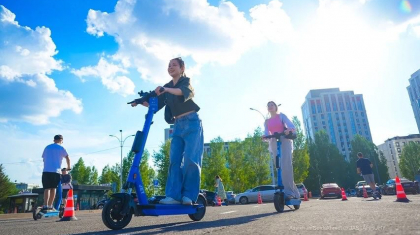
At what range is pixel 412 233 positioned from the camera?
5.13 ft

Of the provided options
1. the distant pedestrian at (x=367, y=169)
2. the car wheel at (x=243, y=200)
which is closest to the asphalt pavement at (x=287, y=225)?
the distant pedestrian at (x=367, y=169)

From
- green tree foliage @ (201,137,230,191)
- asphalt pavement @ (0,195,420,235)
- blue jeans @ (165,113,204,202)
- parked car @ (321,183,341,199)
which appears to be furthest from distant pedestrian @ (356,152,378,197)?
green tree foliage @ (201,137,230,191)

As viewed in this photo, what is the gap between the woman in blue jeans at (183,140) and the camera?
10.4 ft

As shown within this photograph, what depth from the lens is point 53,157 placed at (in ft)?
20.7

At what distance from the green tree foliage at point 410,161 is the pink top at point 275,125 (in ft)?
256

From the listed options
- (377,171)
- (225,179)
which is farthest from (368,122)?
(225,179)

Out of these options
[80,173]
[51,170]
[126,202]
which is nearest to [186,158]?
[126,202]

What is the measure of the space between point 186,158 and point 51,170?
4498 mm

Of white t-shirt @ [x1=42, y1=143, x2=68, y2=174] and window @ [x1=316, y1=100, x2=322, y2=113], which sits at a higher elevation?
window @ [x1=316, y1=100, x2=322, y2=113]

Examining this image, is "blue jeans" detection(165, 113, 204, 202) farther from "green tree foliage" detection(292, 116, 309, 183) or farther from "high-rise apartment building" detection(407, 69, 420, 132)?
"high-rise apartment building" detection(407, 69, 420, 132)

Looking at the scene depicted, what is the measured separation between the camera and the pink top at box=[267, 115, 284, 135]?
551 cm

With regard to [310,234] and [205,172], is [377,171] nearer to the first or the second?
[205,172]

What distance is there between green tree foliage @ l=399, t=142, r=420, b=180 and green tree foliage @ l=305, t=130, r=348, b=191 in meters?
20.8

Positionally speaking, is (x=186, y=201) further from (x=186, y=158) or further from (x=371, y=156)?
(x=371, y=156)
